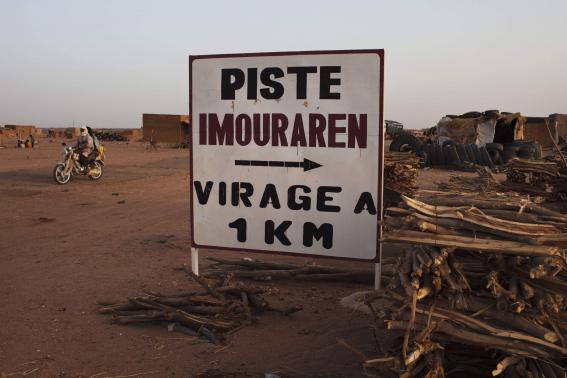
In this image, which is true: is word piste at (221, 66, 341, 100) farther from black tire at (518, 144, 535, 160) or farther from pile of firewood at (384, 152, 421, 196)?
black tire at (518, 144, 535, 160)

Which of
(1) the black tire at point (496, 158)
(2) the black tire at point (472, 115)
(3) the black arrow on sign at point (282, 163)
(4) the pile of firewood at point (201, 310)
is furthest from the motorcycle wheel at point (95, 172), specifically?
(2) the black tire at point (472, 115)

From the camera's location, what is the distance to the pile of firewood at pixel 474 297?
279 centimetres

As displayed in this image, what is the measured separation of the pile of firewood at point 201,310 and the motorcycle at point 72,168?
472 inches

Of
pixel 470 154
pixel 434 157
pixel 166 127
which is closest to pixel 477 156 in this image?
pixel 470 154

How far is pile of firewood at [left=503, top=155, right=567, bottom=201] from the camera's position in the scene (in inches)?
227

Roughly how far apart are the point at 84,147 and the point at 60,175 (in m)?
1.27

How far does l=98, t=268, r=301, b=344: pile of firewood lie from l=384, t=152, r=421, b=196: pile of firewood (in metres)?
5.17

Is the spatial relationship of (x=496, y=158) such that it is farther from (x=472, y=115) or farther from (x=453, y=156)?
(x=472, y=115)

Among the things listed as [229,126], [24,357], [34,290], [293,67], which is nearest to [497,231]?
[293,67]

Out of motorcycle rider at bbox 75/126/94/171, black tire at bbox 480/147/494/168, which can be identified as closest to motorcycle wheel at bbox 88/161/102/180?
motorcycle rider at bbox 75/126/94/171

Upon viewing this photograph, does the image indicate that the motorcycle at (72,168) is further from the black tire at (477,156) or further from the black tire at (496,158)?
the black tire at (496,158)

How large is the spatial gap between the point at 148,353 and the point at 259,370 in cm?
91

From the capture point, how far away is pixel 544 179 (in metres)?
6.16

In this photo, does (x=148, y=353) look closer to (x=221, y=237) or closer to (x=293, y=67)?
(x=221, y=237)
